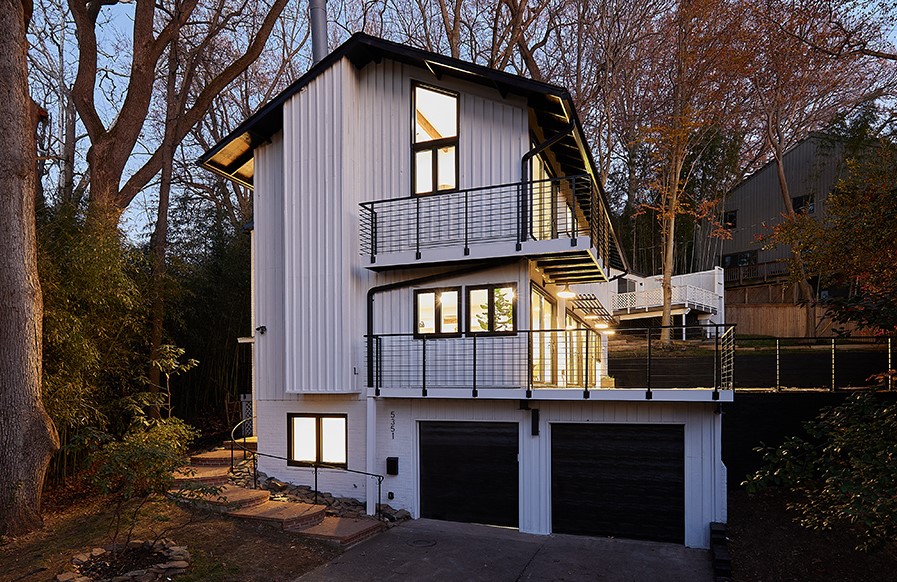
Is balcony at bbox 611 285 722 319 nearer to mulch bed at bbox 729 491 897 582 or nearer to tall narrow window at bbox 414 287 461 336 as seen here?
mulch bed at bbox 729 491 897 582

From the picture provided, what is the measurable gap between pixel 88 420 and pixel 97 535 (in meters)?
2.95

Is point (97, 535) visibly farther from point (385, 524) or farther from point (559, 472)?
point (559, 472)

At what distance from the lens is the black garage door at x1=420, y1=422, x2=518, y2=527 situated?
10.1 meters

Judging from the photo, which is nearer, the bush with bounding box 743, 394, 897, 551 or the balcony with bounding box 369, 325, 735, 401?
the bush with bounding box 743, 394, 897, 551

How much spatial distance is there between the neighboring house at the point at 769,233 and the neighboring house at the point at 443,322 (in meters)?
15.0

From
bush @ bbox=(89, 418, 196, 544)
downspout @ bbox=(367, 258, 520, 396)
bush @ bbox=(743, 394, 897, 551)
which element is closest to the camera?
bush @ bbox=(743, 394, 897, 551)

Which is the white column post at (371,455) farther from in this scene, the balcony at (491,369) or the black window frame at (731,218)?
the black window frame at (731,218)

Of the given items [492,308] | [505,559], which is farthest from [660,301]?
[505,559]

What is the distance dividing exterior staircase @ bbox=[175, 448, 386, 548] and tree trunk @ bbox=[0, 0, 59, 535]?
2233mm

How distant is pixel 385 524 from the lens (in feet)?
32.9

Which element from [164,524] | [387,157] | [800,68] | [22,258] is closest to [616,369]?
[800,68]

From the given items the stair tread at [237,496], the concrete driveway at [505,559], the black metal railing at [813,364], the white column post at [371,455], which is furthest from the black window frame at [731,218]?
the stair tread at [237,496]

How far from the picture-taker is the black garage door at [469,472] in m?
10.1

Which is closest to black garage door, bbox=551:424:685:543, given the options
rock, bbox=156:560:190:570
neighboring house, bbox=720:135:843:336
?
rock, bbox=156:560:190:570
